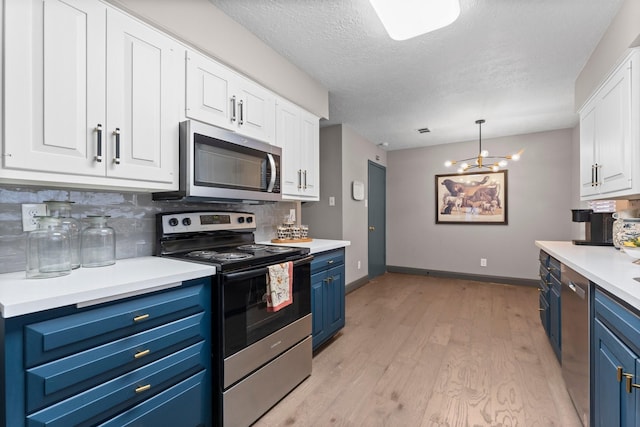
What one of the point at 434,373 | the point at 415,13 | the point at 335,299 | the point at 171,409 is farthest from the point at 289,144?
the point at 434,373

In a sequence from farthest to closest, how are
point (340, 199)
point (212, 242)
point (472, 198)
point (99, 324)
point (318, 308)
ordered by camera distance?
point (472, 198) < point (340, 199) < point (318, 308) < point (212, 242) < point (99, 324)

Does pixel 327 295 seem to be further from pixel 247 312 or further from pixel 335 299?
pixel 247 312

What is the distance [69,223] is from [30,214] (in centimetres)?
15

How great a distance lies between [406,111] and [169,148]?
9.52 feet

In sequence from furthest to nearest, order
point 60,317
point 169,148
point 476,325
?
point 476,325
point 169,148
point 60,317

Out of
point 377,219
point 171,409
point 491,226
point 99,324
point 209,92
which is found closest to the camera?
point 99,324

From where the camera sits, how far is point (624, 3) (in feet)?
5.65

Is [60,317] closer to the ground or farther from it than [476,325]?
farther from it

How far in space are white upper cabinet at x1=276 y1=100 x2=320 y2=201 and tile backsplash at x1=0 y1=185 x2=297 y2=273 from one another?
592 mm

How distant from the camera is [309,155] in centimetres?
280

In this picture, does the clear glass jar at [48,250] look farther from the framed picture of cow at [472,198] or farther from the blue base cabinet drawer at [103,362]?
the framed picture of cow at [472,198]

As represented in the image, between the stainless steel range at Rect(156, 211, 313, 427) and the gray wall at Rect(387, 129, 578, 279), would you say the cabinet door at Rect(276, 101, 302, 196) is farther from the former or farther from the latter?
the gray wall at Rect(387, 129, 578, 279)

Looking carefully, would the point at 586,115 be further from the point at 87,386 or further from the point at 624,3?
the point at 87,386

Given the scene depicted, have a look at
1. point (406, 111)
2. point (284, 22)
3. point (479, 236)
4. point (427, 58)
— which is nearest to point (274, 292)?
point (284, 22)
